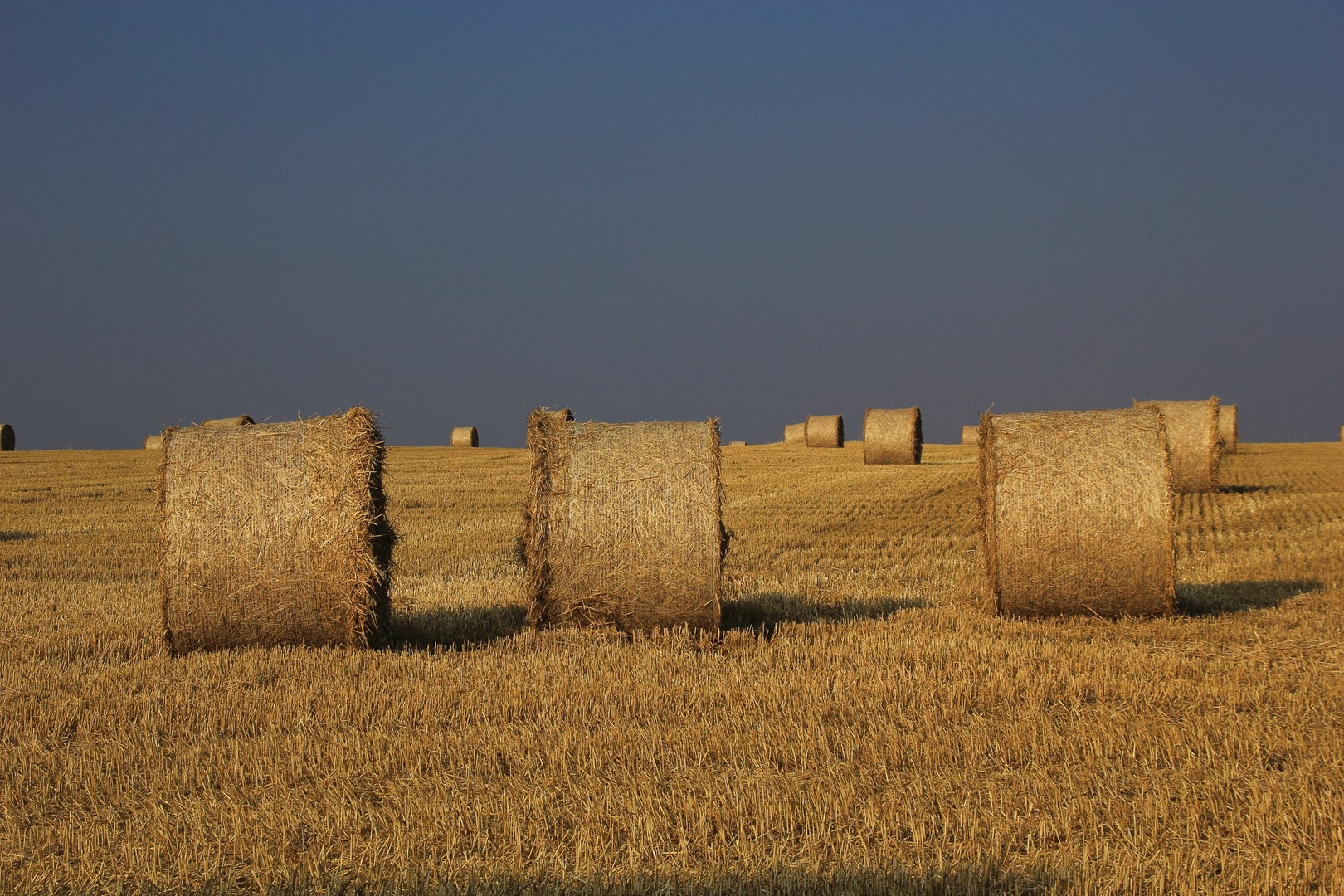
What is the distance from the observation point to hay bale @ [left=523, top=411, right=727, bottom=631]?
24.7 ft

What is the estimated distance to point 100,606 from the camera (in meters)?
8.96

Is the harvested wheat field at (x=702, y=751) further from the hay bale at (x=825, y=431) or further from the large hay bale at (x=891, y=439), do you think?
the hay bale at (x=825, y=431)

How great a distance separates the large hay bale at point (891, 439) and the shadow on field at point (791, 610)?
57.2 feet

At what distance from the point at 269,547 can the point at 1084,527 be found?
578cm

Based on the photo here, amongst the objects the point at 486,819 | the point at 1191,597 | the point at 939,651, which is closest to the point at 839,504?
the point at 1191,597

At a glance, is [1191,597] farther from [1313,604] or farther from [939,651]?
[939,651]

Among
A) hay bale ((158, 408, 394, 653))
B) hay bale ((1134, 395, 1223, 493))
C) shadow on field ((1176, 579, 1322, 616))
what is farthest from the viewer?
hay bale ((1134, 395, 1223, 493))

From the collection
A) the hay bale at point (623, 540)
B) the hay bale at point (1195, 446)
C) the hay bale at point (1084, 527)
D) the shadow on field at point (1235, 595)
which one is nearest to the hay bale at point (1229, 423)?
the hay bale at point (1195, 446)

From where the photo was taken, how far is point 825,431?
113 feet

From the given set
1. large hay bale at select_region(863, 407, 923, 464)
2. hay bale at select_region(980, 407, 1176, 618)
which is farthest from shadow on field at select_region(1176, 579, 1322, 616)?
large hay bale at select_region(863, 407, 923, 464)

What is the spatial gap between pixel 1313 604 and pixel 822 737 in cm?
570

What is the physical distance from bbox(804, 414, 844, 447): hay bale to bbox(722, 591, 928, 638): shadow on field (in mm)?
25357

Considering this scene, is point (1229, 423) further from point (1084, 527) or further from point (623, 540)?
point (623, 540)

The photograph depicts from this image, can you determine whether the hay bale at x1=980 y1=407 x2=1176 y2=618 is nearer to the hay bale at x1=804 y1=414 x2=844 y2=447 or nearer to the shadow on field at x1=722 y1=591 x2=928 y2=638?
the shadow on field at x1=722 y1=591 x2=928 y2=638
